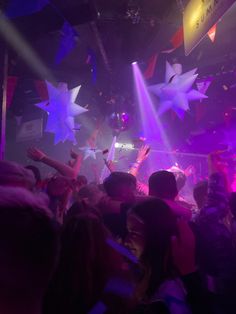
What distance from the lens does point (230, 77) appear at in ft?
26.9

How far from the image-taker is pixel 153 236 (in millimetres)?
1941

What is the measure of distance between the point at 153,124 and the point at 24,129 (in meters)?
4.71

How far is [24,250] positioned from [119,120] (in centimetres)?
791

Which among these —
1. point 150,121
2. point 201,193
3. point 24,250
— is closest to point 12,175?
point 24,250

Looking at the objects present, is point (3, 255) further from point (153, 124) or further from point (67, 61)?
point (153, 124)

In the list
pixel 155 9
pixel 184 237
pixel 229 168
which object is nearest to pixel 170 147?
pixel 229 168

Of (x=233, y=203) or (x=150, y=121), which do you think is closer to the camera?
(x=233, y=203)

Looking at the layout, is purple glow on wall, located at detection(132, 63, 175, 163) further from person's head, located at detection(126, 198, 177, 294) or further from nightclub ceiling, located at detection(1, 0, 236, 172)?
person's head, located at detection(126, 198, 177, 294)

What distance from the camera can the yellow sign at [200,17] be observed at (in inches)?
110

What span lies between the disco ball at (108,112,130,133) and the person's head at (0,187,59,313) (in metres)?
7.78

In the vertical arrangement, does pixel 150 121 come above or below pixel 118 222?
above

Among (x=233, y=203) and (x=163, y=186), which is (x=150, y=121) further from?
(x=163, y=186)

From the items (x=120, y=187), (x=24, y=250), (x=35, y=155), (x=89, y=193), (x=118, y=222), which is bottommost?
(x=118, y=222)

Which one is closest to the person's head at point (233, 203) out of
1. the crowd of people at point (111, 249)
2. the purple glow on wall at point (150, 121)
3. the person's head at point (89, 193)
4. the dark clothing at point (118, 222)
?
the crowd of people at point (111, 249)
